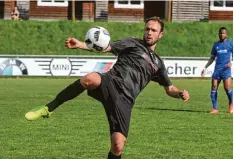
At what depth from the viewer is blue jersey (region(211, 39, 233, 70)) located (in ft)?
59.0

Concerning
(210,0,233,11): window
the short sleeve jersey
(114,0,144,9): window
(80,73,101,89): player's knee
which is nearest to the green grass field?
the short sleeve jersey

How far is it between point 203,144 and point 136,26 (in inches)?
1169

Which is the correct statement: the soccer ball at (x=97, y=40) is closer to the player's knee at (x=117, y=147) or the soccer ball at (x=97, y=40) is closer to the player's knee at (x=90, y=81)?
the player's knee at (x=90, y=81)

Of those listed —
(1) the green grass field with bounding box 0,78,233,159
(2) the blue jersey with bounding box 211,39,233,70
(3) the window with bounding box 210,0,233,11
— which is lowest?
(1) the green grass field with bounding box 0,78,233,159

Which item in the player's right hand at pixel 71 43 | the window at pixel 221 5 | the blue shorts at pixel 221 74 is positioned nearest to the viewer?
the player's right hand at pixel 71 43

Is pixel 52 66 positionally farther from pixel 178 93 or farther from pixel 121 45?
pixel 121 45

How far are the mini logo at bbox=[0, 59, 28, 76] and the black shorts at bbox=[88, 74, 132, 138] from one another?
24323 millimetres

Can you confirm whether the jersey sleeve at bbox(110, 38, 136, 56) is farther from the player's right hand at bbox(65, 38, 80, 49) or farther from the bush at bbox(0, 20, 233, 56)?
the bush at bbox(0, 20, 233, 56)

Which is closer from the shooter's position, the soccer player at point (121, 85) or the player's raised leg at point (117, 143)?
the soccer player at point (121, 85)

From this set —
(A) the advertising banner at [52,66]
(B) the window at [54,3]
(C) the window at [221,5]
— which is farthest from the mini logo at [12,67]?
(C) the window at [221,5]

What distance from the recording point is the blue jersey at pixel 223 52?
17969 millimetres

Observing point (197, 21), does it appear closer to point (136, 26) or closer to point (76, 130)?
point (136, 26)

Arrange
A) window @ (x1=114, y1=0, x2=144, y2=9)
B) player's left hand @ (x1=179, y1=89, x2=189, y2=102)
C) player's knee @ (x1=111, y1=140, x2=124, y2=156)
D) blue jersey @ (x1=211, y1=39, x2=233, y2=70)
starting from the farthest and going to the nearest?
window @ (x1=114, y1=0, x2=144, y2=9) → blue jersey @ (x1=211, y1=39, x2=233, y2=70) → player's left hand @ (x1=179, y1=89, x2=189, y2=102) → player's knee @ (x1=111, y1=140, x2=124, y2=156)

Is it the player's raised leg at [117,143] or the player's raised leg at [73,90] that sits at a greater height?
the player's raised leg at [73,90]
